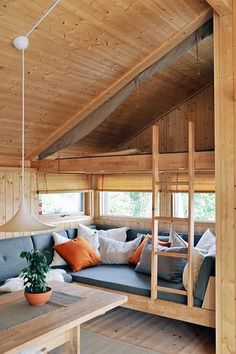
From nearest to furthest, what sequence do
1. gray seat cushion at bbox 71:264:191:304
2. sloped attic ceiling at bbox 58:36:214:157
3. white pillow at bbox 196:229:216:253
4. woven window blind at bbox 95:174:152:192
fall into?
gray seat cushion at bbox 71:264:191:304 < white pillow at bbox 196:229:216:253 < sloped attic ceiling at bbox 58:36:214:157 < woven window blind at bbox 95:174:152:192

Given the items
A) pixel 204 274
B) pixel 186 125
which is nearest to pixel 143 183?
pixel 186 125

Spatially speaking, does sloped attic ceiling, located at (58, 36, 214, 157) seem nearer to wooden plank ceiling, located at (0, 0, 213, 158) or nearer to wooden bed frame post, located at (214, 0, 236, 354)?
wooden plank ceiling, located at (0, 0, 213, 158)

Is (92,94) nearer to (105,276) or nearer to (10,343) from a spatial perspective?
(105,276)

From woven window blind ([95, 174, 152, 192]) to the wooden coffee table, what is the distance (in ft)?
8.91

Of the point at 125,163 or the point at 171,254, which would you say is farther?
the point at 125,163

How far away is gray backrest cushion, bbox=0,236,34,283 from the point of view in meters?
4.46

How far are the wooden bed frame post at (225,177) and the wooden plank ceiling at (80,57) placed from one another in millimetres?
483

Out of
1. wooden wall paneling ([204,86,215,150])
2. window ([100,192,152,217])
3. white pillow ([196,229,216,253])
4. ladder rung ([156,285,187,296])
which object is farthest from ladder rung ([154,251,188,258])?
wooden wall paneling ([204,86,215,150])

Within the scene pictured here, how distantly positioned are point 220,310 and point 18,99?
111 inches

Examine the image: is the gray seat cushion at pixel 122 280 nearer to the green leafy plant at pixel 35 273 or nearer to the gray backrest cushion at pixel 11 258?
the gray backrest cushion at pixel 11 258

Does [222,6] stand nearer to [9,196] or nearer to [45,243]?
[9,196]

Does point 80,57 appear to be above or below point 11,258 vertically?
above

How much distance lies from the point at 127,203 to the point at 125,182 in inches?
14.4

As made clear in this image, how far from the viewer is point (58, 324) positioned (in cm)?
248
